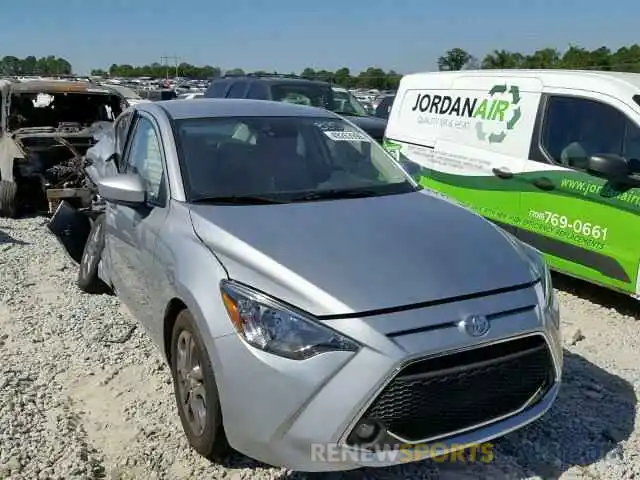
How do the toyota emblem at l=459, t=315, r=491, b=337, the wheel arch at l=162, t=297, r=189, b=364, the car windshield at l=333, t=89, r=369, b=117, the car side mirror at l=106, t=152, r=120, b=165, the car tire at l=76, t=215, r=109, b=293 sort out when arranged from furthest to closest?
the car windshield at l=333, t=89, r=369, b=117 < the car tire at l=76, t=215, r=109, b=293 < the car side mirror at l=106, t=152, r=120, b=165 < the wheel arch at l=162, t=297, r=189, b=364 < the toyota emblem at l=459, t=315, r=491, b=337

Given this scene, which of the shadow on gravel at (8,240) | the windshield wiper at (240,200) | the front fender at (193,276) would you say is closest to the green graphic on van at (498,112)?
the windshield wiper at (240,200)

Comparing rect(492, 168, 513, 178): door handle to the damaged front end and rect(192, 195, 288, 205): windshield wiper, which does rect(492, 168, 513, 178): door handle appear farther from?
the damaged front end

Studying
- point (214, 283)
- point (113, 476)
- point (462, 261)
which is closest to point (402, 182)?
point (462, 261)

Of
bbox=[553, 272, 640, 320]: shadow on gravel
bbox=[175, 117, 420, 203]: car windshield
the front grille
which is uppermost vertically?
bbox=[175, 117, 420, 203]: car windshield

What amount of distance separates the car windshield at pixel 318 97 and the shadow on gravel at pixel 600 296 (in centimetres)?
627

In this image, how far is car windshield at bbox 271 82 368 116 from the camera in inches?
437

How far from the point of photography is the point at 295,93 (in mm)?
11336

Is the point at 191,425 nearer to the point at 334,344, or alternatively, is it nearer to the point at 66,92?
the point at 334,344

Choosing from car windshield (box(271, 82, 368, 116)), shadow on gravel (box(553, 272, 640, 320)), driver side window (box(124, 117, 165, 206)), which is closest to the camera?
driver side window (box(124, 117, 165, 206))

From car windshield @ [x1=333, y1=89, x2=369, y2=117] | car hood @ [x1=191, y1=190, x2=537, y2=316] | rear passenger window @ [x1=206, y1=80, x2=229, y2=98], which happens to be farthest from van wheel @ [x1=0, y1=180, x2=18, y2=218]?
car hood @ [x1=191, y1=190, x2=537, y2=316]

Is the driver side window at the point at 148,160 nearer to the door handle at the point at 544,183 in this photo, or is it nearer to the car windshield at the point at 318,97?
the door handle at the point at 544,183

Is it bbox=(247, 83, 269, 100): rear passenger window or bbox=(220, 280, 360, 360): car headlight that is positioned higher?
bbox=(247, 83, 269, 100): rear passenger window

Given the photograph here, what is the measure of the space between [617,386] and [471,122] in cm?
320

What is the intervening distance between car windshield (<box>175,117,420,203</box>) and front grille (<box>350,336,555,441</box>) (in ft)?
4.43
